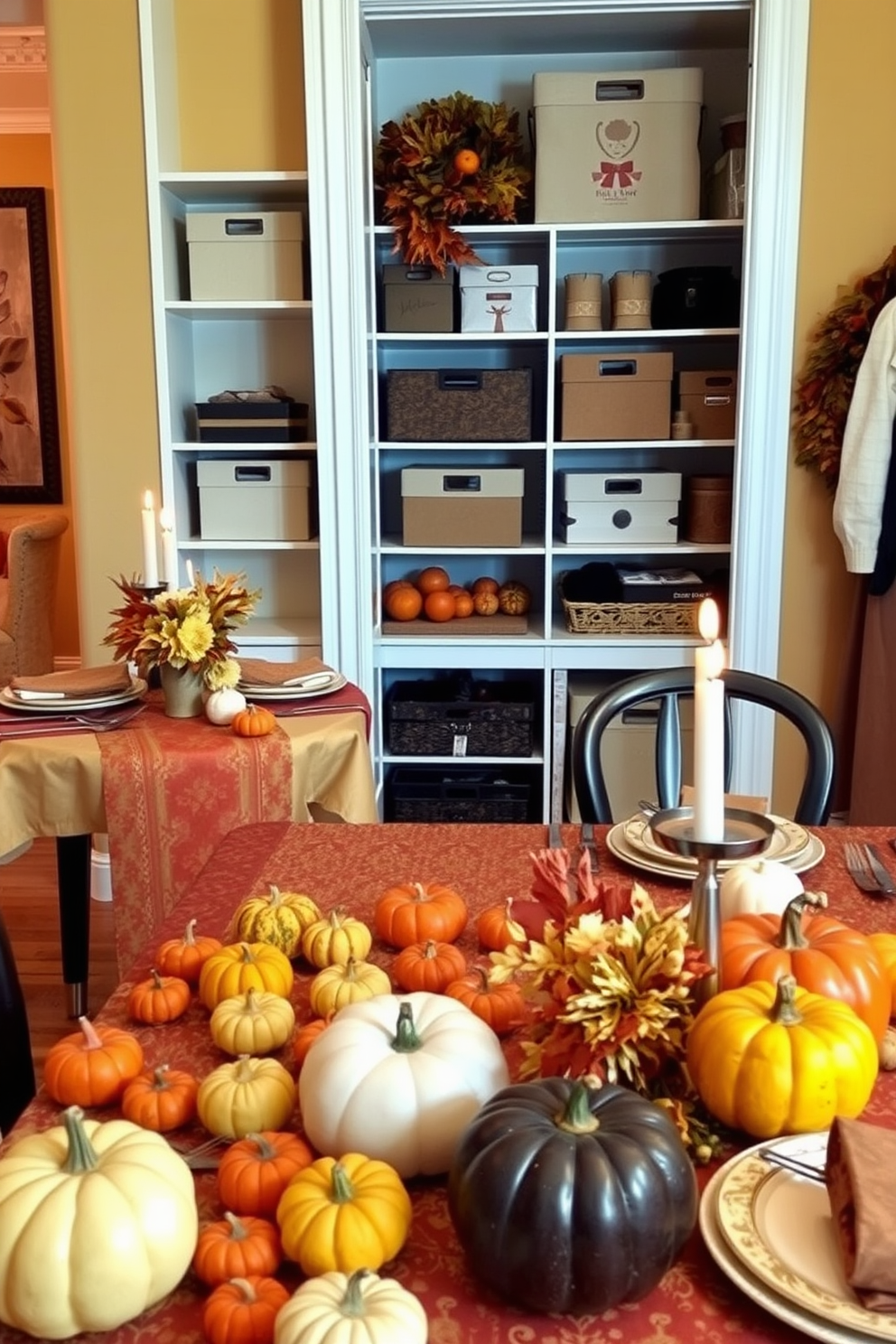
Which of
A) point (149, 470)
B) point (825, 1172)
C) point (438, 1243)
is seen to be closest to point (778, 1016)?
point (825, 1172)

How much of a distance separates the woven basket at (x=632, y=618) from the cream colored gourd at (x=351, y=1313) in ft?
9.08

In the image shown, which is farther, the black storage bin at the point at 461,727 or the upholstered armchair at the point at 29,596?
the upholstered armchair at the point at 29,596

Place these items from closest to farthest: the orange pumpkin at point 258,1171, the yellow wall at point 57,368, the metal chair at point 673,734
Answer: the orange pumpkin at point 258,1171 → the metal chair at point 673,734 → the yellow wall at point 57,368

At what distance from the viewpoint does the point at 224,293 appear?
10.8 feet

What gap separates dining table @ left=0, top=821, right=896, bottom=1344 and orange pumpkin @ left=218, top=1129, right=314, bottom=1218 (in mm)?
34

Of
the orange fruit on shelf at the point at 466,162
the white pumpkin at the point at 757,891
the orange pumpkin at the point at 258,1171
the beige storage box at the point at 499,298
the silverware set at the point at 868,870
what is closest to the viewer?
the orange pumpkin at the point at 258,1171

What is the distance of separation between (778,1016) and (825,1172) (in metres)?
0.11

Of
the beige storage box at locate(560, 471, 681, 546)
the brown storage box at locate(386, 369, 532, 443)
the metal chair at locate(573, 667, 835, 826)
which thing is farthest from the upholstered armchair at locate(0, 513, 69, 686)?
the metal chair at locate(573, 667, 835, 826)

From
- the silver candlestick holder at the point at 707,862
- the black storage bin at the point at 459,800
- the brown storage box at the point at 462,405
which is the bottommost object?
the black storage bin at the point at 459,800

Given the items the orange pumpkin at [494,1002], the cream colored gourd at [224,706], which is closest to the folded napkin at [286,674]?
the cream colored gourd at [224,706]

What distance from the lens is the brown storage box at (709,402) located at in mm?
3326

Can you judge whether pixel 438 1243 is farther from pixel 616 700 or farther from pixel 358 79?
pixel 358 79

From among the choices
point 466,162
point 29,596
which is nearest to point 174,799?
point 466,162

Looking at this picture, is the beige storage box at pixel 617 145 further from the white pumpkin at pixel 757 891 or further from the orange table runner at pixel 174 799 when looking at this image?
the white pumpkin at pixel 757 891
